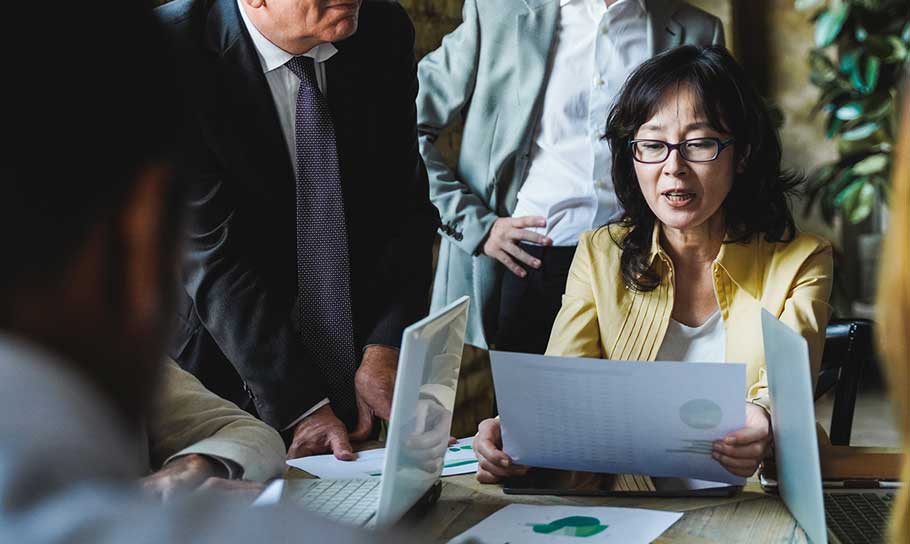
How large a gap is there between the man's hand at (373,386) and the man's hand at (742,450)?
1.97 feet

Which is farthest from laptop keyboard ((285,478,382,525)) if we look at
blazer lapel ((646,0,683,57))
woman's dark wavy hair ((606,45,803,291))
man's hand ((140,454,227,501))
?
blazer lapel ((646,0,683,57))

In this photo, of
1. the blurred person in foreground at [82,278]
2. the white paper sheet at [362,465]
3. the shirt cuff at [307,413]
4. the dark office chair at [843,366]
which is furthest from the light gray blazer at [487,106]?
the blurred person in foreground at [82,278]

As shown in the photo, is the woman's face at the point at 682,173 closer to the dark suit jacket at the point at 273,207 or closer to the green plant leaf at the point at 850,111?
the dark suit jacket at the point at 273,207

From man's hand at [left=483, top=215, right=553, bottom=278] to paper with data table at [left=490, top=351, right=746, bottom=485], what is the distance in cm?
109

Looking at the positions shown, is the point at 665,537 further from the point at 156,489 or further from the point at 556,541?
the point at 156,489

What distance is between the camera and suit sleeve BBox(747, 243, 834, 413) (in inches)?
74.5

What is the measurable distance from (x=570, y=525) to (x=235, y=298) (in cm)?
80

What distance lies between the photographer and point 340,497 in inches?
59.6

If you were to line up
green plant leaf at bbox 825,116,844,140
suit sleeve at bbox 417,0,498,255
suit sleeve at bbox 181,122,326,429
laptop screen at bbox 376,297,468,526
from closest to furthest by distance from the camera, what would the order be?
laptop screen at bbox 376,297,468,526 → suit sleeve at bbox 181,122,326,429 → suit sleeve at bbox 417,0,498,255 → green plant leaf at bbox 825,116,844,140

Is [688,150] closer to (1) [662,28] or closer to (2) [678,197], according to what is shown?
(2) [678,197]

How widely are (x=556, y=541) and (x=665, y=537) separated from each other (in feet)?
0.45

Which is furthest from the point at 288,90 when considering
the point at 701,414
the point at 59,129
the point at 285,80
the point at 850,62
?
the point at 850,62

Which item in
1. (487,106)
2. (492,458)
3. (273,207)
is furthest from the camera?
(487,106)

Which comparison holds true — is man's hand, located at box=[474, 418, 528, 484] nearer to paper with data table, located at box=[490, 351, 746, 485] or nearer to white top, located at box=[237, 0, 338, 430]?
paper with data table, located at box=[490, 351, 746, 485]
